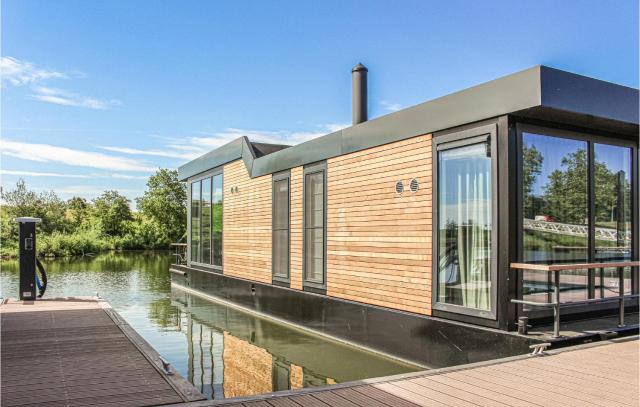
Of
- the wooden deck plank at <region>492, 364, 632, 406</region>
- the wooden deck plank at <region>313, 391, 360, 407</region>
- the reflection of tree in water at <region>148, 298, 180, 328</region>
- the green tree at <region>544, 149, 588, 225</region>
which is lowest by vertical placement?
the reflection of tree in water at <region>148, 298, 180, 328</region>

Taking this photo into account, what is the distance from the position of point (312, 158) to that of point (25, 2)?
500 cm

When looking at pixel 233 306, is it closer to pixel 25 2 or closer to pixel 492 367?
pixel 25 2

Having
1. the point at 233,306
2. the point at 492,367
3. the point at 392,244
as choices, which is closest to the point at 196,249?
the point at 233,306

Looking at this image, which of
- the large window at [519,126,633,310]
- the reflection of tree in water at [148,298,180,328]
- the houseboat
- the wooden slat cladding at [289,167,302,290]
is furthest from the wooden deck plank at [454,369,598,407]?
the reflection of tree in water at [148,298,180,328]

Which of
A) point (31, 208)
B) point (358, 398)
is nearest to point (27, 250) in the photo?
point (358, 398)

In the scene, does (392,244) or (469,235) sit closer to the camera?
(469,235)

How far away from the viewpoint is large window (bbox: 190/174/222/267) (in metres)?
13.7

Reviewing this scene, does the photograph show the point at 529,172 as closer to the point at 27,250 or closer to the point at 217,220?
the point at 27,250

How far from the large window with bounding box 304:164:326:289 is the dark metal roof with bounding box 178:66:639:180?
1327mm

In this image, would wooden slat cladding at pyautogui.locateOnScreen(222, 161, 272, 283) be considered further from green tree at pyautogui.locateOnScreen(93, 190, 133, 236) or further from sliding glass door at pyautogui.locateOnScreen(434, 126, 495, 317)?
green tree at pyautogui.locateOnScreen(93, 190, 133, 236)

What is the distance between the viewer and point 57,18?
12008 millimetres

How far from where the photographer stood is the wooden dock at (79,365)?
159 inches

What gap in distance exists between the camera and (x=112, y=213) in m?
42.1

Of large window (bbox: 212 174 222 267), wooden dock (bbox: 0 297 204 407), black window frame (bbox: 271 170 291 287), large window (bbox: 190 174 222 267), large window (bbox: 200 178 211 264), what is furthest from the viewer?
large window (bbox: 200 178 211 264)
